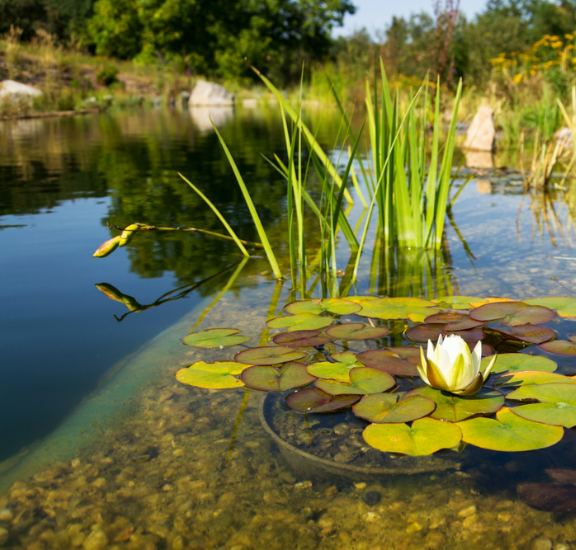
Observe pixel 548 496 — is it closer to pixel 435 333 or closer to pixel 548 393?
pixel 548 393

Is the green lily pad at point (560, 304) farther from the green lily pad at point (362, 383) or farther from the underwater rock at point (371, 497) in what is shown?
the underwater rock at point (371, 497)

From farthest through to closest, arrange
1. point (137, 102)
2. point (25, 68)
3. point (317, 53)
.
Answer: point (317, 53), point (137, 102), point (25, 68)

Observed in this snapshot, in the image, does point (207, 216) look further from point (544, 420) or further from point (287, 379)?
point (544, 420)

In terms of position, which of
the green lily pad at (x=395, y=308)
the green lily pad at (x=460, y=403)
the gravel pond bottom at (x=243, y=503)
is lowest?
the gravel pond bottom at (x=243, y=503)

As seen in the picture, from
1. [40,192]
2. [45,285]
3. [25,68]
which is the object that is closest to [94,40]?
[25,68]

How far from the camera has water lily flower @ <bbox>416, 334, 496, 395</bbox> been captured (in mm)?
935

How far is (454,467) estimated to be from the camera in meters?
0.83

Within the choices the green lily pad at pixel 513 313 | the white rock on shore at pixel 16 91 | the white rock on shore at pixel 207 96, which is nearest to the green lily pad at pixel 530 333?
the green lily pad at pixel 513 313

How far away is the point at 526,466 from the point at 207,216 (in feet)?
6.52

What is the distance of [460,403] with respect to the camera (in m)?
0.97

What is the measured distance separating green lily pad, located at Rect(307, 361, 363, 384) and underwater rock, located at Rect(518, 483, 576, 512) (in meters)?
0.38

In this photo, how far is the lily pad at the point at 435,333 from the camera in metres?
1.22

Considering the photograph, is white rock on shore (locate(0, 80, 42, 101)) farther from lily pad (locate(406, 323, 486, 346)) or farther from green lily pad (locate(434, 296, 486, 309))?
Result: lily pad (locate(406, 323, 486, 346))

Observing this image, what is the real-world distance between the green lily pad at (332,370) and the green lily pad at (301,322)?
0.21m
